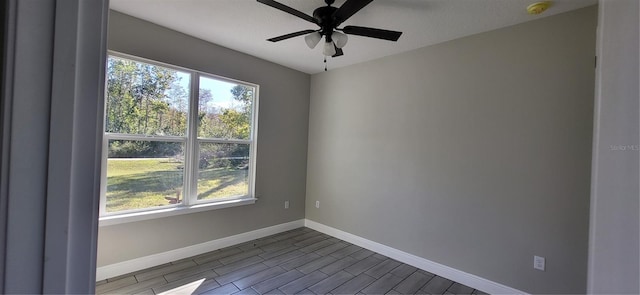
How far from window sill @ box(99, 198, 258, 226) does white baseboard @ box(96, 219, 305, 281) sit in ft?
1.37

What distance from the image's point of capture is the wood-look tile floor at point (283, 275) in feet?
7.88

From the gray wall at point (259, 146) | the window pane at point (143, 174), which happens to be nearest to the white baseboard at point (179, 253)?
the gray wall at point (259, 146)

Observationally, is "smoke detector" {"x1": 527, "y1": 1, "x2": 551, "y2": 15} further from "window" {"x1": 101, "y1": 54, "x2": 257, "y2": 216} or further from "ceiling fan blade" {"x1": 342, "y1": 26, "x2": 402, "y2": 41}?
"window" {"x1": 101, "y1": 54, "x2": 257, "y2": 216}

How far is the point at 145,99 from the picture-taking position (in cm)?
268

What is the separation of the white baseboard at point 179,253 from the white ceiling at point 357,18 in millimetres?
2418

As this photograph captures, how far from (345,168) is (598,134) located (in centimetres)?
319

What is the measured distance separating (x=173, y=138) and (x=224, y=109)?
72cm

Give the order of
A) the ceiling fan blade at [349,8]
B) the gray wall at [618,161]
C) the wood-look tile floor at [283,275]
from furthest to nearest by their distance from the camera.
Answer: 1. the wood-look tile floor at [283,275]
2. the ceiling fan blade at [349,8]
3. the gray wall at [618,161]

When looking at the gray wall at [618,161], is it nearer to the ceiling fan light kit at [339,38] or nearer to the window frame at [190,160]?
the ceiling fan light kit at [339,38]

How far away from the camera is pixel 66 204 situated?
38 centimetres

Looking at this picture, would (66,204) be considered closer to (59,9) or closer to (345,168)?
(59,9)

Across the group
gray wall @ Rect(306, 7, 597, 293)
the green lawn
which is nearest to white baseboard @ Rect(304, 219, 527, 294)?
gray wall @ Rect(306, 7, 597, 293)

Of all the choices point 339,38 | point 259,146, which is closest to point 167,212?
point 259,146

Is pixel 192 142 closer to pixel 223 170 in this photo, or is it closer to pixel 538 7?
pixel 223 170
